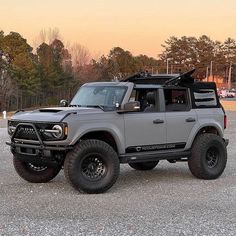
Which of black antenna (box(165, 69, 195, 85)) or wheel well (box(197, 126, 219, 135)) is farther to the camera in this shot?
wheel well (box(197, 126, 219, 135))

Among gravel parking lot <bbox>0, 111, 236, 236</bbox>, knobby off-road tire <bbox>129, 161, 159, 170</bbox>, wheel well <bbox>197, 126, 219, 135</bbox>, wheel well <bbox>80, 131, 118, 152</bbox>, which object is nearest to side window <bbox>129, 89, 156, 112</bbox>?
wheel well <bbox>80, 131, 118, 152</bbox>

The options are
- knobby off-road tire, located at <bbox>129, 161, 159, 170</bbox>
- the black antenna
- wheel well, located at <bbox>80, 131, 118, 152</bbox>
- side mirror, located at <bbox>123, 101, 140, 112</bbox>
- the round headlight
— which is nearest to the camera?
the round headlight

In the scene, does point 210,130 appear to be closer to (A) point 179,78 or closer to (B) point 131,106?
(A) point 179,78

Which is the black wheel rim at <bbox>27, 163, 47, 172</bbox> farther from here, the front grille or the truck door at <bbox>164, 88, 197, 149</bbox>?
the truck door at <bbox>164, 88, 197, 149</bbox>

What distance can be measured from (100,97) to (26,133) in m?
1.60

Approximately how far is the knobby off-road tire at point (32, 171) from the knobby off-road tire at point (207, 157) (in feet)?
8.44

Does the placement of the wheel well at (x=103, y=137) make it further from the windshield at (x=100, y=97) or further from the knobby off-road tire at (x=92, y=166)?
the windshield at (x=100, y=97)

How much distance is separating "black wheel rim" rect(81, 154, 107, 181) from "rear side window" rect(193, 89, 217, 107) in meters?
2.59

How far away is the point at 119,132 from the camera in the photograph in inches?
356

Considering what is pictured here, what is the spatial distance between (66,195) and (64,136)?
944 millimetres

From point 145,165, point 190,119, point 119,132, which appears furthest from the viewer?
point 145,165

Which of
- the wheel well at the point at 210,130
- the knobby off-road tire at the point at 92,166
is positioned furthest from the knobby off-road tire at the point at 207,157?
the knobby off-road tire at the point at 92,166

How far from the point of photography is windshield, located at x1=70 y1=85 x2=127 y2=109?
31.0ft

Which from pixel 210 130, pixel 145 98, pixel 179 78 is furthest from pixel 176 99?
pixel 210 130
